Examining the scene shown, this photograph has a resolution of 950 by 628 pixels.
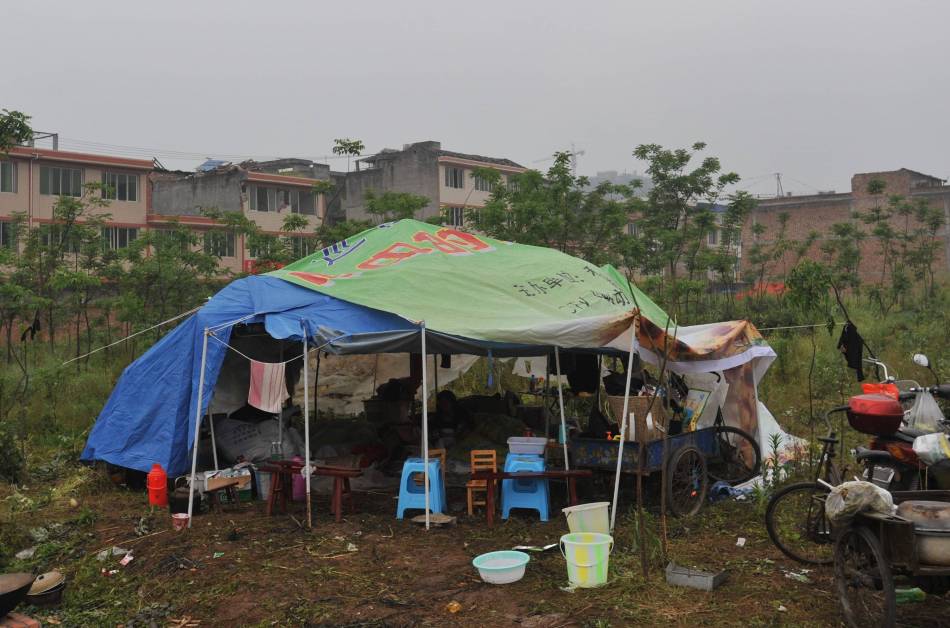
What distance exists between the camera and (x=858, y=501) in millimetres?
4387

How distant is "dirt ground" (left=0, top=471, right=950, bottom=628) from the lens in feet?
17.0

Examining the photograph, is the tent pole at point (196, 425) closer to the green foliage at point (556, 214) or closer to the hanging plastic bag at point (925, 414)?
the hanging plastic bag at point (925, 414)

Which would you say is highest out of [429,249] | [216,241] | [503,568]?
[216,241]

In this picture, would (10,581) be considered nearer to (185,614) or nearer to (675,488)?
(185,614)

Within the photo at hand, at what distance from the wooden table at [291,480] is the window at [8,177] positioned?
77.5 feet

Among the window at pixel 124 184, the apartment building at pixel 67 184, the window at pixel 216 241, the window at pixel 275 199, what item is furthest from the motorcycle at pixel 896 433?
the window at pixel 275 199

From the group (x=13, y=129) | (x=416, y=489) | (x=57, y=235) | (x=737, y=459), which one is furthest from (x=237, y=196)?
(x=737, y=459)

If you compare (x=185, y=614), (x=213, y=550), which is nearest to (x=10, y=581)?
(x=185, y=614)

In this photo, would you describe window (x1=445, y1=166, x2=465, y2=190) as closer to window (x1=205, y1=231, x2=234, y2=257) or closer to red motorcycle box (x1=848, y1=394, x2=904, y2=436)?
window (x1=205, y1=231, x2=234, y2=257)

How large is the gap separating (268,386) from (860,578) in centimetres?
544

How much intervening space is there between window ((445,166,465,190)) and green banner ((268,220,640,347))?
23.3 metres

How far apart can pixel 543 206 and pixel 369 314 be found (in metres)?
9.74

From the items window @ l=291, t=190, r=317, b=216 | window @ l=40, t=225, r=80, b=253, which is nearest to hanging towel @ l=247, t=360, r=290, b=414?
window @ l=40, t=225, r=80, b=253

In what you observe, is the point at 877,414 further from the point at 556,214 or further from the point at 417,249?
the point at 556,214
